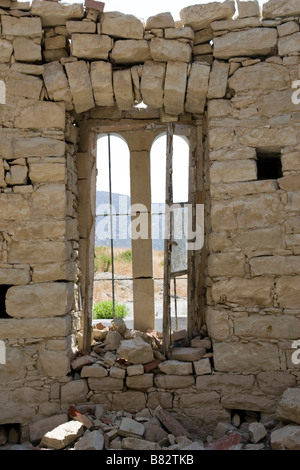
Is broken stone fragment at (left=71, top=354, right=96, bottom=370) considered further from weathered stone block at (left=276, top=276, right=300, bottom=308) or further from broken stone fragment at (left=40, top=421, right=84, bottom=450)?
weathered stone block at (left=276, top=276, right=300, bottom=308)

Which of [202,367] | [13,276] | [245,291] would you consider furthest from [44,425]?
[245,291]

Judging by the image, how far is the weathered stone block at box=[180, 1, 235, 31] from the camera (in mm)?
3965

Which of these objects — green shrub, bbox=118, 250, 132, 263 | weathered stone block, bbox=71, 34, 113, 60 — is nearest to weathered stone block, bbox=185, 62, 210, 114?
weathered stone block, bbox=71, 34, 113, 60

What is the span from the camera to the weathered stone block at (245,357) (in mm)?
3812

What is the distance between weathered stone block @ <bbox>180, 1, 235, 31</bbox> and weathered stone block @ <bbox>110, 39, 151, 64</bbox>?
515mm

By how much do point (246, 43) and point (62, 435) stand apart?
4.02m

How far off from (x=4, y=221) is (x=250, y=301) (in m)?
2.52

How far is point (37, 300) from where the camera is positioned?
12.8 ft

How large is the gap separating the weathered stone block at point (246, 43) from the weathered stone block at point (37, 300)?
9.29 feet

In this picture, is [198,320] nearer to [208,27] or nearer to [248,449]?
[248,449]

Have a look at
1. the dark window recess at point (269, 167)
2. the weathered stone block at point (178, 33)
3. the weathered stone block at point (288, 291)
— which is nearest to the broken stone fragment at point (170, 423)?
the weathered stone block at point (288, 291)

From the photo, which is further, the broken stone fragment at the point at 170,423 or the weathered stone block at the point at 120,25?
the weathered stone block at the point at 120,25

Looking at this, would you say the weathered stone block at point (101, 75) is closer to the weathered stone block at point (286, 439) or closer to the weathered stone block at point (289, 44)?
the weathered stone block at point (289, 44)

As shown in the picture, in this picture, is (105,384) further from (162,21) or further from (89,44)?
(162,21)
